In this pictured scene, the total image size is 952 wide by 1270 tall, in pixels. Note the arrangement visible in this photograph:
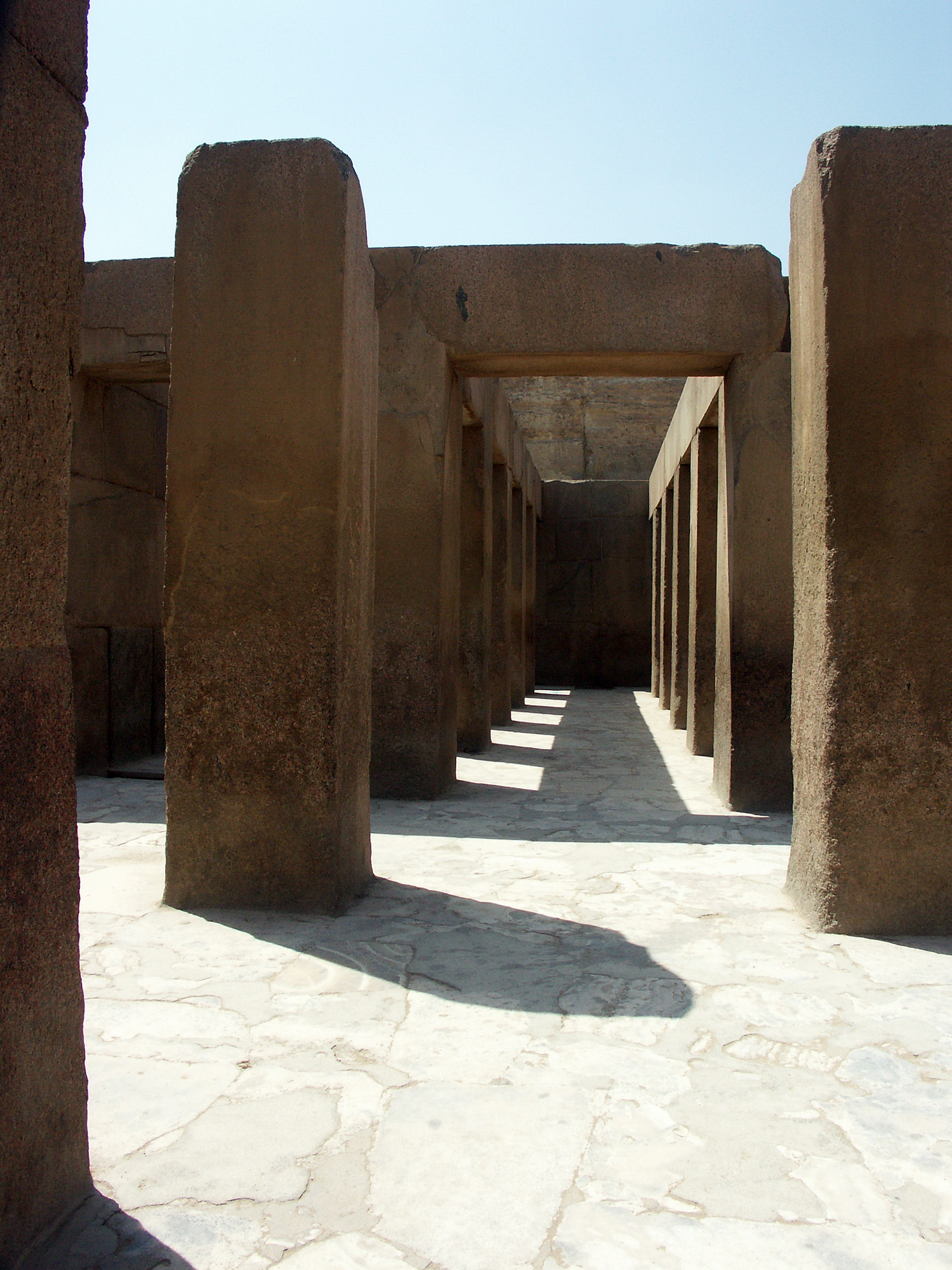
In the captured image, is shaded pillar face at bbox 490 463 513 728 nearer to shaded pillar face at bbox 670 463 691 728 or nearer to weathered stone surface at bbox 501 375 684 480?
shaded pillar face at bbox 670 463 691 728

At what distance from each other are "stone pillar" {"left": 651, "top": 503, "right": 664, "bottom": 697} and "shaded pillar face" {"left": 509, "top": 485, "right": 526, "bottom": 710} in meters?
1.94

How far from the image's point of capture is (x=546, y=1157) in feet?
7.37

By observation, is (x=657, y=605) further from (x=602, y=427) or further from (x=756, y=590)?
(x=756, y=590)

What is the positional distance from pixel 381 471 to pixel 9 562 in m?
5.23

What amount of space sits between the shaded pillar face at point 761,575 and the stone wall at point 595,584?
10426 mm

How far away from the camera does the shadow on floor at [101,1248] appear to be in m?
1.84

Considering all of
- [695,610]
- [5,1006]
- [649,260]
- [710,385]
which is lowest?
[5,1006]

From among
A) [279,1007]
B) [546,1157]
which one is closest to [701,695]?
[279,1007]

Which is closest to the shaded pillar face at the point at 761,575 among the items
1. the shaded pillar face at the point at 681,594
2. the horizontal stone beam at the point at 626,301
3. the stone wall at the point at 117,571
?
the horizontal stone beam at the point at 626,301

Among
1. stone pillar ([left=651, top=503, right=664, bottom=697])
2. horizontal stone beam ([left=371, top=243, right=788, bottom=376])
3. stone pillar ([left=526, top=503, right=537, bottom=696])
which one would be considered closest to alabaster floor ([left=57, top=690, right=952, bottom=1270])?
horizontal stone beam ([left=371, top=243, right=788, bottom=376])

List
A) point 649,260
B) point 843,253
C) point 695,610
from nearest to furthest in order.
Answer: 1. point 843,253
2. point 649,260
3. point 695,610

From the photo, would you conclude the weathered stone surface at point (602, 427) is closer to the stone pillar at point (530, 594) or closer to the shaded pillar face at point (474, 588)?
the stone pillar at point (530, 594)

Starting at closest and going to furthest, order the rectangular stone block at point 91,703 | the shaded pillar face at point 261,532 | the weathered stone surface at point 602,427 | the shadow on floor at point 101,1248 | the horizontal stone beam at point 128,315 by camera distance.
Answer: the shadow on floor at point 101,1248 < the shaded pillar face at point 261,532 < the horizontal stone beam at point 128,315 < the rectangular stone block at point 91,703 < the weathered stone surface at point 602,427

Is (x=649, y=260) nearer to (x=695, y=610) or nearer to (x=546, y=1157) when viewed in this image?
(x=695, y=610)
